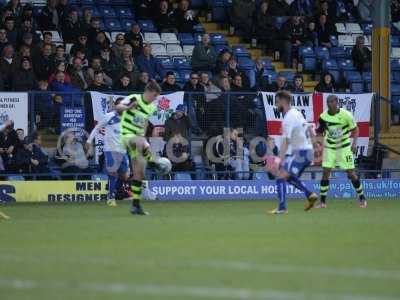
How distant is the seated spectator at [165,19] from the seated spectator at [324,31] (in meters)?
4.74

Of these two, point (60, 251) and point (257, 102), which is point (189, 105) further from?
point (60, 251)

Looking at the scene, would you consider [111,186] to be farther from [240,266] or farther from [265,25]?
[240,266]

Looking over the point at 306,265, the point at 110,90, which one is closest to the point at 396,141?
the point at 110,90

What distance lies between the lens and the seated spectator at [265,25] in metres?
31.9

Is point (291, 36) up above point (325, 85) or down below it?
above

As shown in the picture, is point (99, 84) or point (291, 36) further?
point (291, 36)

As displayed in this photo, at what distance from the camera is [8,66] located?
86.3ft

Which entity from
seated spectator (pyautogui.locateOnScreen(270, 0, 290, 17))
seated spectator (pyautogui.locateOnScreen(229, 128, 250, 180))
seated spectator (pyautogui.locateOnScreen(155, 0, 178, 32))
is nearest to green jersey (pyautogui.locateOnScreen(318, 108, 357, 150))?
seated spectator (pyautogui.locateOnScreen(229, 128, 250, 180))

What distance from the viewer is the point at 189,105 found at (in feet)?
89.7

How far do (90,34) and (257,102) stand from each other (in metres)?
4.48

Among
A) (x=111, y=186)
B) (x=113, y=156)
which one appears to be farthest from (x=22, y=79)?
(x=111, y=186)

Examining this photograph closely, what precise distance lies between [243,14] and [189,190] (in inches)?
271

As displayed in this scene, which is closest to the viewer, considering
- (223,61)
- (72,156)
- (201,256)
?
(201,256)

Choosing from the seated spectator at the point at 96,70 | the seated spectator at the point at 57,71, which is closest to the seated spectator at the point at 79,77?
the seated spectator at the point at 96,70
